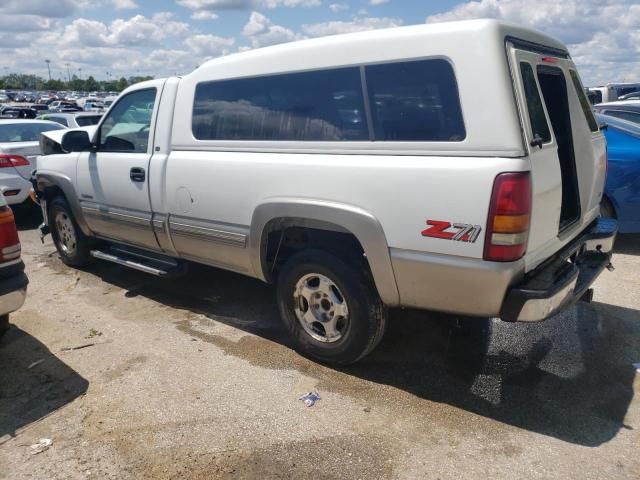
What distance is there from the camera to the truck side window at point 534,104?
3.06 metres

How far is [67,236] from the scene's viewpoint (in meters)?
6.09

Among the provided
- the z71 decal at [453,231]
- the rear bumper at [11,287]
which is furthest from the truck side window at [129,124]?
the z71 decal at [453,231]

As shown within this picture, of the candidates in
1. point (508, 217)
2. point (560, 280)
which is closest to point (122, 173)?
point (508, 217)

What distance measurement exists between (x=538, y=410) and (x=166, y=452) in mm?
2176

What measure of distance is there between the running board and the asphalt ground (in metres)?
0.40

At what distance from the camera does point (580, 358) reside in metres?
3.85

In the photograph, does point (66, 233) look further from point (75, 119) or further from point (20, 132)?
point (75, 119)

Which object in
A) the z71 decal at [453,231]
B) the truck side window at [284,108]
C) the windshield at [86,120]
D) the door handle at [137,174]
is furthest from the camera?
the windshield at [86,120]

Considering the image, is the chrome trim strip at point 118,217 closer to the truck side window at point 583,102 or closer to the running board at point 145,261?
the running board at point 145,261

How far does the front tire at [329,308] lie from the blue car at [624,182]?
3898 millimetres

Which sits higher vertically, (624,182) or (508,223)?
(508,223)

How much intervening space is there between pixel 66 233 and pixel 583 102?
17.5ft

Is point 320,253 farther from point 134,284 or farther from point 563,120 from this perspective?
point 134,284

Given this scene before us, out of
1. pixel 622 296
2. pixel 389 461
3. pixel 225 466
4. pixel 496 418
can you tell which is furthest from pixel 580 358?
pixel 225 466
